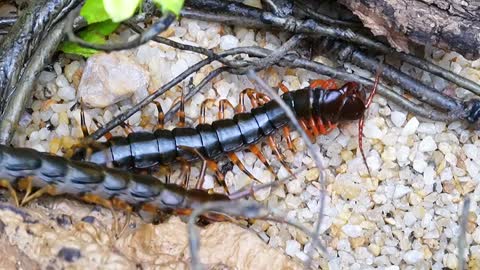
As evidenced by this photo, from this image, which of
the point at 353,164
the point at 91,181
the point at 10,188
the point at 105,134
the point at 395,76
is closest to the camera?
the point at 10,188

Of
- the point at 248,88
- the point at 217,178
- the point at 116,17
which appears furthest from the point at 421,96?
the point at 116,17

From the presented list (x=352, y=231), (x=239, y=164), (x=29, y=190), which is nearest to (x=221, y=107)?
(x=239, y=164)

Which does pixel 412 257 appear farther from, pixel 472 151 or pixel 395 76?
pixel 395 76

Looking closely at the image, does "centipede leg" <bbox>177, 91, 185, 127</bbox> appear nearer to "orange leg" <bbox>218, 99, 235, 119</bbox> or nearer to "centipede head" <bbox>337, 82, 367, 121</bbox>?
"orange leg" <bbox>218, 99, 235, 119</bbox>

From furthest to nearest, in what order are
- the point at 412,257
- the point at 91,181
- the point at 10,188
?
1. the point at 412,257
2. the point at 91,181
3. the point at 10,188

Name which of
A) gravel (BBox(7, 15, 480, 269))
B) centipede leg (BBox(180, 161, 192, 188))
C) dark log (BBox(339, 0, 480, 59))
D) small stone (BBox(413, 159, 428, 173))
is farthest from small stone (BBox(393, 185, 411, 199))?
centipede leg (BBox(180, 161, 192, 188))

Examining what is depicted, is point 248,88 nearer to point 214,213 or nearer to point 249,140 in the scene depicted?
point 249,140

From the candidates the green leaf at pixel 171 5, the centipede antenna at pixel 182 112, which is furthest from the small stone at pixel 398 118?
the green leaf at pixel 171 5
